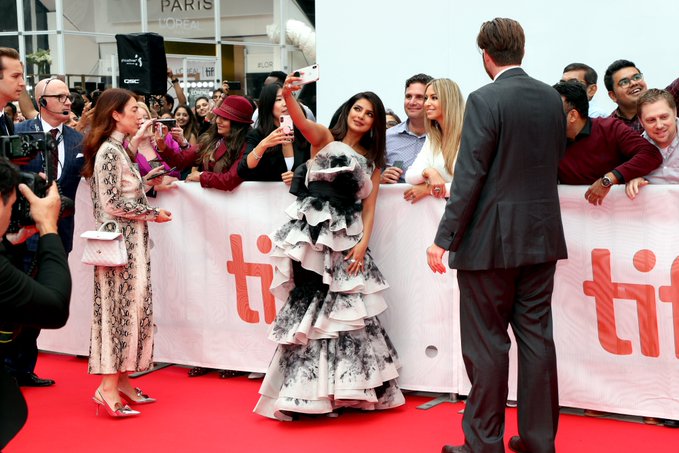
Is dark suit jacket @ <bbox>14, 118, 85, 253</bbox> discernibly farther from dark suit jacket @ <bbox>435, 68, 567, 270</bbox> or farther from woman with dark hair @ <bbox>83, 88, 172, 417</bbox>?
dark suit jacket @ <bbox>435, 68, 567, 270</bbox>

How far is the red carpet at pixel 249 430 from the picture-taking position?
4.63 meters

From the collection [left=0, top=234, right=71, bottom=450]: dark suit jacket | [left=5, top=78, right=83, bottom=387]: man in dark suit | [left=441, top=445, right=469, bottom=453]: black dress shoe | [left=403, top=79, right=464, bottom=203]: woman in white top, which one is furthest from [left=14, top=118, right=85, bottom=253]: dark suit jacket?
[left=0, top=234, right=71, bottom=450]: dark suit jacket

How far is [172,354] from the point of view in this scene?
640 centimetres

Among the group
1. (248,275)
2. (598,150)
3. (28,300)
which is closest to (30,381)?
(248,275)

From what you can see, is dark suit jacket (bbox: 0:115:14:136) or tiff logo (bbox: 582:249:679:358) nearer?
tiff logo (bbox: 582:249:679:358)

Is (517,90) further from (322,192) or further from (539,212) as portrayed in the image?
(322,192)

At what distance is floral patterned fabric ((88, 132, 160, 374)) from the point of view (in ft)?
17.2

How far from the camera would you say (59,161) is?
6.08 m

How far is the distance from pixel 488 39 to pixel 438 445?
6.82 feet

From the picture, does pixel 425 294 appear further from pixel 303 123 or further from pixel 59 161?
pixel 59 161

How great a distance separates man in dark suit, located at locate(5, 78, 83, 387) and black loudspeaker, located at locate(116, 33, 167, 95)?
1935 mm

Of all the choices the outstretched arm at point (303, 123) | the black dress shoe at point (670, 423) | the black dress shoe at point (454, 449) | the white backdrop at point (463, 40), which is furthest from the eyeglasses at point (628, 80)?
the black dress shoe at point (454, 449)

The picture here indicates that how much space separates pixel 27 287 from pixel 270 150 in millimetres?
3249

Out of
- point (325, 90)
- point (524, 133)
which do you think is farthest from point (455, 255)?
point (325, 90)
